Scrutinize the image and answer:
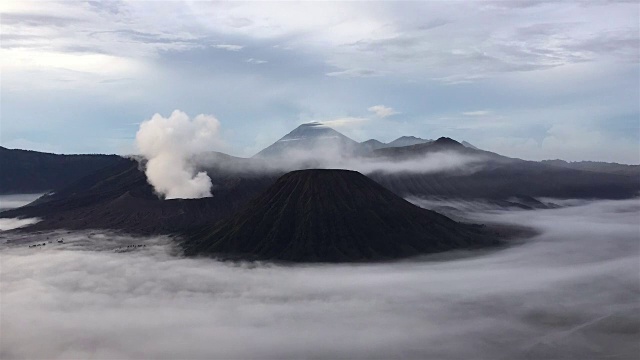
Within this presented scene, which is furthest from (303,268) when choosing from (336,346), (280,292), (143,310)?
(336,346)

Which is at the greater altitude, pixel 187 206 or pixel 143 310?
pixel 187 206

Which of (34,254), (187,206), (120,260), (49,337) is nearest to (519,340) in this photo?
(49,337)

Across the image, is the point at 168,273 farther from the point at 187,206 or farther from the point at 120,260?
the point at 187,206

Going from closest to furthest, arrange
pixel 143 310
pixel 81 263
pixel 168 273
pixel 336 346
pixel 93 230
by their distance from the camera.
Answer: pixel 336 346, pixel 143 310, pixel 168 273, pixel 81 263, pixel 93 230

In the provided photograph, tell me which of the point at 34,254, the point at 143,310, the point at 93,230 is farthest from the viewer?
the point at 93,230

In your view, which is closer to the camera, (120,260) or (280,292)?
(280,292)

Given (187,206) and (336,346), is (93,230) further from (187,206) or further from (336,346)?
(336,346)
